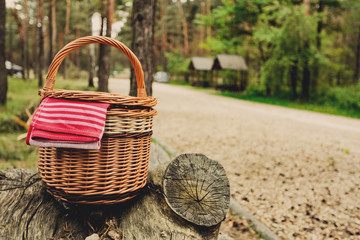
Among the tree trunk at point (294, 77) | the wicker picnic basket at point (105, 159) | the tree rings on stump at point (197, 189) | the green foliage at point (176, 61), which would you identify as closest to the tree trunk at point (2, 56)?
the wicker picnic basket at point (105, 159)

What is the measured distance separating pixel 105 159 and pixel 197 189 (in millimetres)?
667

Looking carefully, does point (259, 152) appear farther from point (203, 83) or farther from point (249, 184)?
point (203, 83)

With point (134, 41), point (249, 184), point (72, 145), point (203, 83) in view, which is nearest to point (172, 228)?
point (72, 145)

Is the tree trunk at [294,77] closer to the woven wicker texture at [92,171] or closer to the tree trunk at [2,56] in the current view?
the tree trunk at [2,56]

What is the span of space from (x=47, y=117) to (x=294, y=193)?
346 centimetres

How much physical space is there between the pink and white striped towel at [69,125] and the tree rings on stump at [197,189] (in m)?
0.62

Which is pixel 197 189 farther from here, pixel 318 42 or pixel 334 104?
pixel 318 42

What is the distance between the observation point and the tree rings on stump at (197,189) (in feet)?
5.37

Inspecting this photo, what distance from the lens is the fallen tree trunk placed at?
5.22 ft

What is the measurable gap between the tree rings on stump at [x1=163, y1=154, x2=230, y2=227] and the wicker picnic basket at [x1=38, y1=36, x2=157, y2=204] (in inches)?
11.1

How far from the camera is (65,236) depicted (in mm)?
1611

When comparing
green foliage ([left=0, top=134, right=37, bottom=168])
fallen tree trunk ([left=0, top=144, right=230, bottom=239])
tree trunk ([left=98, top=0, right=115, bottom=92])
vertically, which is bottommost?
green foliage ([left=0, top=134, right=37, bottom=168])

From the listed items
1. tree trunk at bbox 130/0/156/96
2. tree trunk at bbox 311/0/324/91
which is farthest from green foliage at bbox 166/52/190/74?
tree trunk at bbox 130/0/156/96

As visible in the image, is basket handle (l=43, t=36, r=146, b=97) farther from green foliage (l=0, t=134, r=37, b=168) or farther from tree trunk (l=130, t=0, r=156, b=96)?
tree trunk (l=130, t=0, r=156, b=96)
